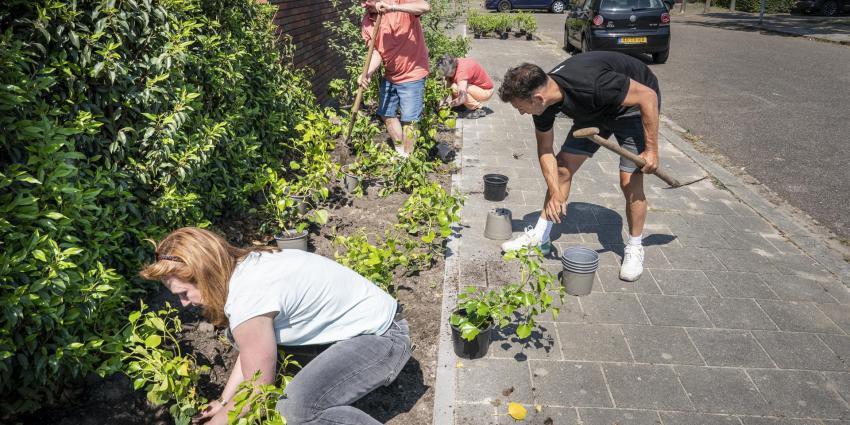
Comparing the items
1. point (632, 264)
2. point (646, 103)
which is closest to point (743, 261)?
point (632, 264)

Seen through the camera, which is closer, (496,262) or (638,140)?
(638,140)

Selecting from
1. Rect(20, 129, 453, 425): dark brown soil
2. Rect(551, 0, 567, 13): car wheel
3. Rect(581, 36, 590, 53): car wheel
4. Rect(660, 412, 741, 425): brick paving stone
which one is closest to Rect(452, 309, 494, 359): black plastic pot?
Rect(20, 129, 453, 425): dark brown soil

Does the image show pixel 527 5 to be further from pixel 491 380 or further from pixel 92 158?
pixel 92 158

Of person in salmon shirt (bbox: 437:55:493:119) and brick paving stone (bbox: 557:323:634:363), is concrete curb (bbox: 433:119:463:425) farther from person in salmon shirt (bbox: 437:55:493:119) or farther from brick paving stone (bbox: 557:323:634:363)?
person in salmon shirt (bbox: 437:55:493:119)

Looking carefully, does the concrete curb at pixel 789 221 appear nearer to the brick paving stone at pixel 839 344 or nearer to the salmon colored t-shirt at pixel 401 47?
the brick paving stone at pixel 839 344

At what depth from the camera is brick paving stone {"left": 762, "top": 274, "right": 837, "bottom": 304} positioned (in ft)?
13.0

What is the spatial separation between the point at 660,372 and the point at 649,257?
149 centimetres

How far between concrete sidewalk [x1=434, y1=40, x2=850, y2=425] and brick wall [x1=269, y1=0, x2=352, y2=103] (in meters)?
3.29

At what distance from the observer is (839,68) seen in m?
12.5

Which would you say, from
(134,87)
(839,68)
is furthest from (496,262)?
(839,68)

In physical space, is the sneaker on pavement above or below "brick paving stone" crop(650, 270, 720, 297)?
above

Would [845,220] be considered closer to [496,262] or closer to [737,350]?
[737,350]

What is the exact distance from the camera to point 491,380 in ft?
10.3

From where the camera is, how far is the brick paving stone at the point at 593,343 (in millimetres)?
3328
